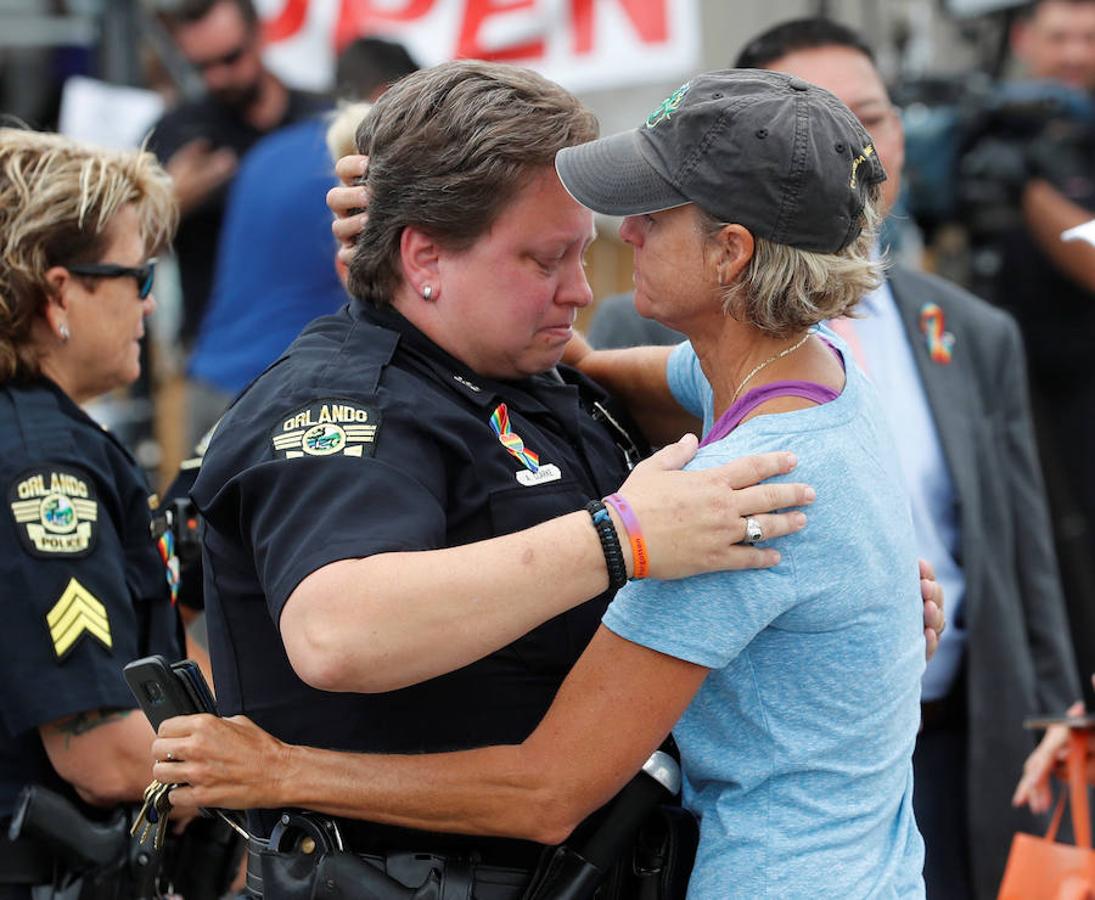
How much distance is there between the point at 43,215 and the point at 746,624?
153cm

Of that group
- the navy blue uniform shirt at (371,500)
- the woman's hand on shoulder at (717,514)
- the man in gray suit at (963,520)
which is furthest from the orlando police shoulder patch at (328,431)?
the man in gray suit at (963,520)

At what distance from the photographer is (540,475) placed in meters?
2.19

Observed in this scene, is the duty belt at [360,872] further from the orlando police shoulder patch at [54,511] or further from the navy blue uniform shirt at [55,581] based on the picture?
the orlando police shoulder patch at [54,511]

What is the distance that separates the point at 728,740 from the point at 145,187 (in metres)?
1.59

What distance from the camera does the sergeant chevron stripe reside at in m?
2.54

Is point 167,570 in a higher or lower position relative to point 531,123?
lower

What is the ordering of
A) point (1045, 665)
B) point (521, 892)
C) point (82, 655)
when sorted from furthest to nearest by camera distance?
point (1045, 665) < point (82, 655) < point (521, 892)

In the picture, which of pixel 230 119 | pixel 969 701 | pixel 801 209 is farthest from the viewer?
pixel 230 119

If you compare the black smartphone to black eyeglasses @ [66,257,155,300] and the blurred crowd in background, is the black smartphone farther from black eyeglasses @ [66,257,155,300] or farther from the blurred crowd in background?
the blurred crowd in background

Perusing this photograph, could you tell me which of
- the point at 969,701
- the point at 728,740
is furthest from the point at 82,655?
the point at 969,701

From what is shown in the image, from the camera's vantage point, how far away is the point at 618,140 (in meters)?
2.06

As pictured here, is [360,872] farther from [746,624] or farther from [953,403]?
[953,403]

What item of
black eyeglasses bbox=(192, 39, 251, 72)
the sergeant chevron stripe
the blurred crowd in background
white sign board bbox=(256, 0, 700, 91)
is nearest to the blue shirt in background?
the blurred crowd in background

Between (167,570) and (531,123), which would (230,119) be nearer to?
(167,570)
